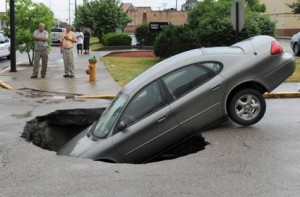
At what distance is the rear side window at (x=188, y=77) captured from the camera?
23.4 feet

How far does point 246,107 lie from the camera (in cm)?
777

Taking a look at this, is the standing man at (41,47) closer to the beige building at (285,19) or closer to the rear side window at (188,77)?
the rear side window at (188,77)

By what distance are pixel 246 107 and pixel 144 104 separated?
1801mm

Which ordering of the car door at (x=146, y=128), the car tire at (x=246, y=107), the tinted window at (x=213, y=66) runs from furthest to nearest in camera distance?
the car tire at (x=246, y=107) < the tinted window at (x=213, y=66) < the car door at (x=146, y=128)

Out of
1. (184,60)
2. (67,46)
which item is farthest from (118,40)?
(184,60)

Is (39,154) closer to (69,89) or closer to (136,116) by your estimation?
(136,116)

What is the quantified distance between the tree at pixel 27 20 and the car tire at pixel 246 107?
1447 cm

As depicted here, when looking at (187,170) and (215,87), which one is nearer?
(187,170)

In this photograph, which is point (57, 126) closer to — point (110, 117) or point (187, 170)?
point (110, 117)

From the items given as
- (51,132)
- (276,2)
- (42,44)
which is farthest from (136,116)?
(276,2)

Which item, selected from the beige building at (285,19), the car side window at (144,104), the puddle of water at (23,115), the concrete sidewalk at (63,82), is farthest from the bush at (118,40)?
the beige building at (285,19)

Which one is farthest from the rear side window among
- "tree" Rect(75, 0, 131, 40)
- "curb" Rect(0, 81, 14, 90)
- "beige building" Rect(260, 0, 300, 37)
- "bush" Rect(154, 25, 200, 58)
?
"beige building" Rect(260, 0, 300, 37)

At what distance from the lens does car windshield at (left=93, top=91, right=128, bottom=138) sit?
6.90 m

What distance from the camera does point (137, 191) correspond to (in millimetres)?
5004
